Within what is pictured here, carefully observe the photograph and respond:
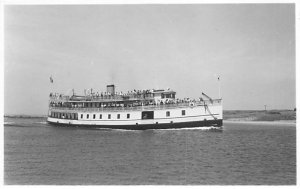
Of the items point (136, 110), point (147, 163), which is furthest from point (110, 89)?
point (147, 163)

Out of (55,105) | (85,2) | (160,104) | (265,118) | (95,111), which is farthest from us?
(265,118)

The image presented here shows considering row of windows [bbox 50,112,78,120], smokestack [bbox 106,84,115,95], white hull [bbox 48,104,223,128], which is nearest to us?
white hull [bbox 48,104,223,128]

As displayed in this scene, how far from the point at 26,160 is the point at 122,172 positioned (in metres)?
7.64

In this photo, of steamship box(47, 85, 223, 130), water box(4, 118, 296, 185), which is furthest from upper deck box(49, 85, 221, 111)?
water box(4, 118, 296, 185)

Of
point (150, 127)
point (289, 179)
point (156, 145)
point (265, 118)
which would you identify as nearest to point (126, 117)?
point (150, 127)

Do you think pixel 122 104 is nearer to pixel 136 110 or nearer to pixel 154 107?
pixel 136 110

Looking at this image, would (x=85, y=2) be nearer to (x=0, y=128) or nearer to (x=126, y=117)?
(x=0, y=128)

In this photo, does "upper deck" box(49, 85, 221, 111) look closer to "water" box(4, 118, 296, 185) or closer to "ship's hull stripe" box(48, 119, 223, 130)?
"ship's hull stripe" box(48, 119, 223, 130)

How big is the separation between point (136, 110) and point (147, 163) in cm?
1992

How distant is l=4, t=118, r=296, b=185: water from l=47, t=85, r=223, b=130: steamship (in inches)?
316

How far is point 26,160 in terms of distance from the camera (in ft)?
69.2

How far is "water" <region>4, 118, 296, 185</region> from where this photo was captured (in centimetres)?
1683

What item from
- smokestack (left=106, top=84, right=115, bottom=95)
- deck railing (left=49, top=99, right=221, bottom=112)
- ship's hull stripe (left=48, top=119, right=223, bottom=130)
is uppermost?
smokestack (left=106, top=84, right=115, bottom=95)

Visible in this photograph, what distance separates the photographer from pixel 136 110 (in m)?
39.7
